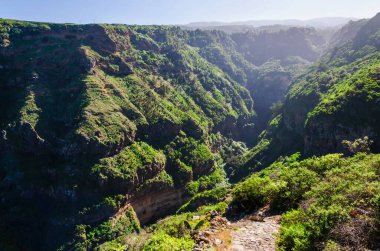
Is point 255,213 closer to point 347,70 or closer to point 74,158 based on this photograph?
point 74,158

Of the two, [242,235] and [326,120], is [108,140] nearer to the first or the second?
[326,120]

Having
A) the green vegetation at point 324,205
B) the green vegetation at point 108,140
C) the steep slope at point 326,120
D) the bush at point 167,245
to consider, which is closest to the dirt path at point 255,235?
the green vegetation at point 324,205

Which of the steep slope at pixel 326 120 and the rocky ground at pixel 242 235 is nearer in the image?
the rocky ground at pixel 242 235

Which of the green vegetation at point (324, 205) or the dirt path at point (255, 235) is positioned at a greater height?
the green vegetation at point (324, 205)

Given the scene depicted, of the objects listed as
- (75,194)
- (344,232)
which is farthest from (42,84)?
(344,232)

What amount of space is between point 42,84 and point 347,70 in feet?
430

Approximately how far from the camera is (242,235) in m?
24.0

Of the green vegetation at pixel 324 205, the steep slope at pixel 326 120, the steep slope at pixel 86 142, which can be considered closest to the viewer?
the green vegetation at pixel 324 205

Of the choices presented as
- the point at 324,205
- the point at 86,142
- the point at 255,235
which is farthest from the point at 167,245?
the point at 86,142

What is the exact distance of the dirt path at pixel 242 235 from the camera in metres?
22.3

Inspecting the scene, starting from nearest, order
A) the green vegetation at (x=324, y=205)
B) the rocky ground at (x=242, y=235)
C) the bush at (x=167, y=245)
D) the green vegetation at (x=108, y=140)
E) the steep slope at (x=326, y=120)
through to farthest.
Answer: the green vegetation at (x=324, y=205), the bush at (x=167, y=245), the rocky ground at (x=242, y=235), the green vegetation at (x=108, y=140), the steep slope at (x=326, y=120)

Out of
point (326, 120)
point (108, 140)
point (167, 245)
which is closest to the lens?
point (167, 245)

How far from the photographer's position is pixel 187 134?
429 ft

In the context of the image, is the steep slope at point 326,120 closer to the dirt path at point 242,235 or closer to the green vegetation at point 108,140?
the green vegetation at point 108,140
